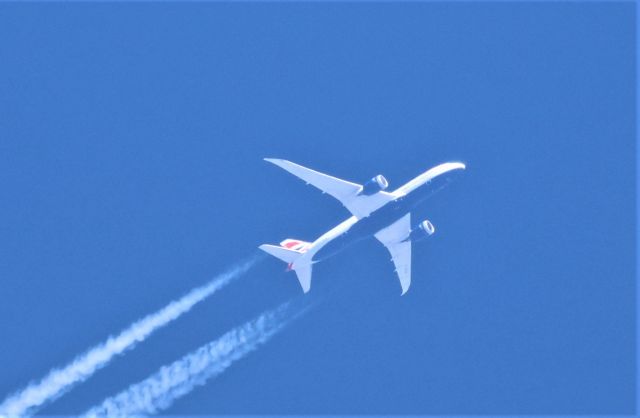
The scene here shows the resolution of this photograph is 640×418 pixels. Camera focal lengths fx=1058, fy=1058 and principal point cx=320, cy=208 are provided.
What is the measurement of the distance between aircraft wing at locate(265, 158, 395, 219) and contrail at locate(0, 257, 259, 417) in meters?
8.13

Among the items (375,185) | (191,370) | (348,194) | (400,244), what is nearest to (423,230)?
(400,244)

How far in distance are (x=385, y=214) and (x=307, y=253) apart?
5530mm

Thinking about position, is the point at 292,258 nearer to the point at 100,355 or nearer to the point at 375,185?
the point at 375,185

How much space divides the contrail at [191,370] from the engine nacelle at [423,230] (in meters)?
9.65

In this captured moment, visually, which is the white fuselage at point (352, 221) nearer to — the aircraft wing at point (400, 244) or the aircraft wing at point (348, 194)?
the aircraft wing at point (348, 194)

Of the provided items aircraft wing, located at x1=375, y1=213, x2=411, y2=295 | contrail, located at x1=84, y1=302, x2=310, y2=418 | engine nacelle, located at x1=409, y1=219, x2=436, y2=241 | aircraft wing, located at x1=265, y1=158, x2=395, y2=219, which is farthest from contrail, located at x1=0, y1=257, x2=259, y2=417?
engine nacelle, located at x1=409, y1=219, x2=436, y2=241

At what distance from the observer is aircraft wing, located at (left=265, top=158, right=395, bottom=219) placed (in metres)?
66.9

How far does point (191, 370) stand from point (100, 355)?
19.3 feet

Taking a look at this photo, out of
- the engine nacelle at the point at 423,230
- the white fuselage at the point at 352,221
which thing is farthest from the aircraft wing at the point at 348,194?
the engine nacelle at the point at 423,230

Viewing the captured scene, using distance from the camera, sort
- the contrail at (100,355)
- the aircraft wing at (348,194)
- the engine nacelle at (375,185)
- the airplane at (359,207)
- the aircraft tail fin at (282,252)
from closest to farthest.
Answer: the contrail at (100,355) → the engine nacelle at (375,185) → the airplane at (359,207) → the aircraft wing at (348,194) → the aircraft tail fin at (282,252)

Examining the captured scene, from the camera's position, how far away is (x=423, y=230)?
68.6 m

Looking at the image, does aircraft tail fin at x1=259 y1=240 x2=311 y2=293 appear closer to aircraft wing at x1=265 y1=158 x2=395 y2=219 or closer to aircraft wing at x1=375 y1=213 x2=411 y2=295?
aircraft wing at x1=265 y1=158 x2=395 y2=219

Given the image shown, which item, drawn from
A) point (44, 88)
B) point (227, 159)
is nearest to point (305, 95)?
point (227, 159)

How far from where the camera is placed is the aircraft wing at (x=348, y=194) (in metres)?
66.9
